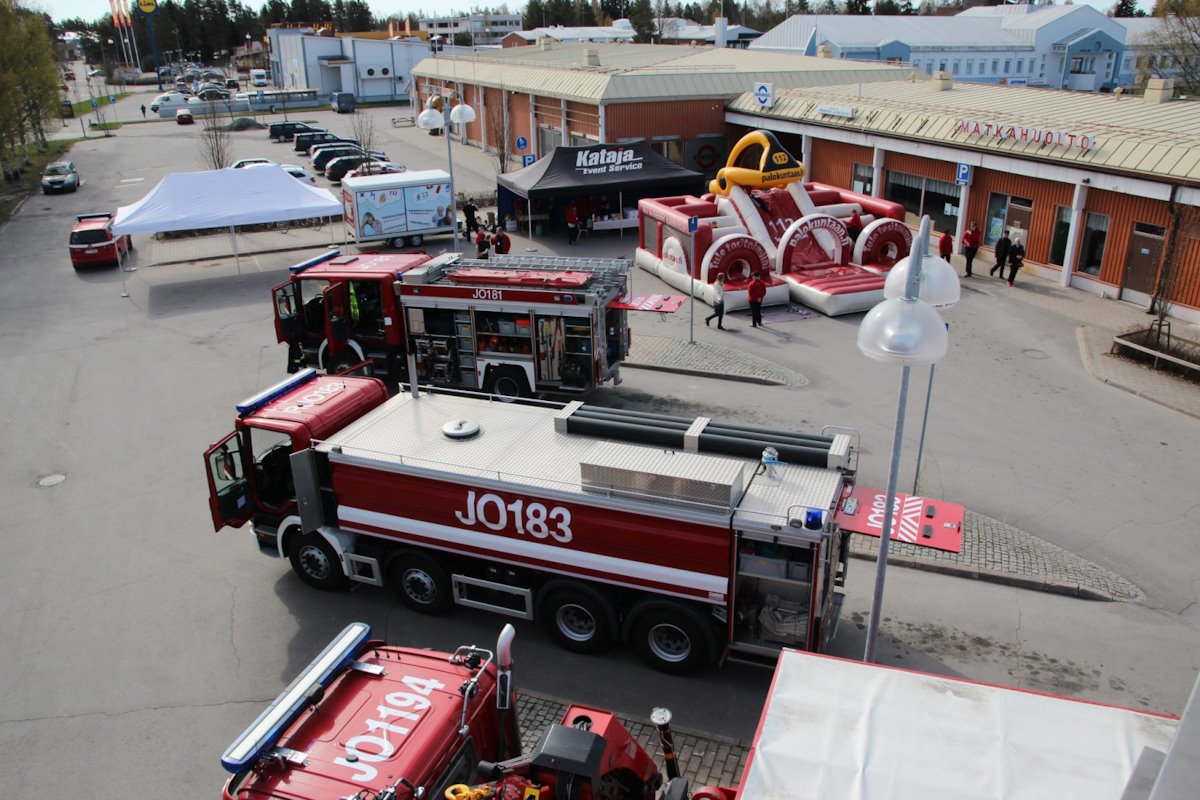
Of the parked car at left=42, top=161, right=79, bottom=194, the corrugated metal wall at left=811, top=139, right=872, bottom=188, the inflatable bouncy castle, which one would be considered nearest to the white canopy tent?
the inflatable bouncy castle

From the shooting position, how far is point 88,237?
90.5 ft

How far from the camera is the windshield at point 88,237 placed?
2750cm

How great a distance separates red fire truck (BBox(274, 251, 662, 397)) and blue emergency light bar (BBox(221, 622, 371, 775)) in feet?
30.3

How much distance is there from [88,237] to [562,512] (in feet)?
81.2

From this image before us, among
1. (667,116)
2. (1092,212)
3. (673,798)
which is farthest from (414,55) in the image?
(673,798)

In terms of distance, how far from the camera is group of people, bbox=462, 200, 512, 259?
24344mm

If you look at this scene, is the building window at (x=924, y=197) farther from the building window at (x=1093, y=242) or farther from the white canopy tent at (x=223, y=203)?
the white canopy tent at (x=223, y=203)

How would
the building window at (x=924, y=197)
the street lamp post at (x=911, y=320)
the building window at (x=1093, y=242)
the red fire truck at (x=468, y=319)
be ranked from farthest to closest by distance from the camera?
the building window at (x=924, y=197), the building window at (x=1093, y=242), the red fire truck at (x=468, y=319), the street lamp post at (x=911, y=320)

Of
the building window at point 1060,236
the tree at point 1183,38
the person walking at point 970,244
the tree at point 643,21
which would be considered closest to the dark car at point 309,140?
the person walking at point 970,244

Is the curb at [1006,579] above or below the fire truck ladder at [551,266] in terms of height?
below

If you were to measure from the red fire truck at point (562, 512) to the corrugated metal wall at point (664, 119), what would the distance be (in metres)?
24.9

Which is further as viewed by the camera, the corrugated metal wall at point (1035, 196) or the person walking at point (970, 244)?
the person walking at point (970, 244)

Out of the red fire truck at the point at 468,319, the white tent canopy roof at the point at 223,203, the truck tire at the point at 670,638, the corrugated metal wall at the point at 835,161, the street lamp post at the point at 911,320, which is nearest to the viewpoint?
the street lamp post at the point at 911,320

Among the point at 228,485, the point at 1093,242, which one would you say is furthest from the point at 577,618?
the point at 1093,242
